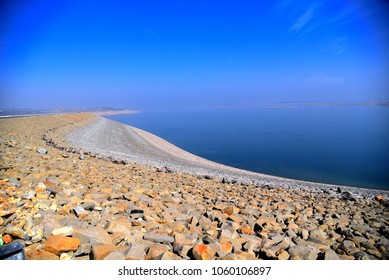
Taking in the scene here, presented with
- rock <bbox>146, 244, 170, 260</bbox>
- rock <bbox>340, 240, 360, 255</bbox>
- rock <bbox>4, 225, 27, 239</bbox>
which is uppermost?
rock <bbox>4, 225, 27, 239</bbox>

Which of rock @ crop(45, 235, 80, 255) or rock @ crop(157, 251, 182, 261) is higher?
rock @ crop(45, 235, 80, 255)

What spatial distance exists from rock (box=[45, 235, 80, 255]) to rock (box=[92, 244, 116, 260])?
18cm

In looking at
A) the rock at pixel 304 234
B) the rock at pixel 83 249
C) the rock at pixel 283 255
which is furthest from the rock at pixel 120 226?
the rock at pixel 304 234

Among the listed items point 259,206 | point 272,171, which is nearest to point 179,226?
point 259,206

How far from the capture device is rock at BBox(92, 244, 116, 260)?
210cm

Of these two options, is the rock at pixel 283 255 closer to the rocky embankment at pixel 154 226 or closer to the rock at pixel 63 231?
the rocky embankment at pixel 154 226

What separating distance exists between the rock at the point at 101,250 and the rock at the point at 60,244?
185mm

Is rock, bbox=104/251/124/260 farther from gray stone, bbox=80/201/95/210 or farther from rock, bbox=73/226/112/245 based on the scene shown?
gray stone, bbox=80/201/95/210

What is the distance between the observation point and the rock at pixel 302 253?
2487 mm

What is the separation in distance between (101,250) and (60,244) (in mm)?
391

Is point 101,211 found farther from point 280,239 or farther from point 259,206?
point 259,206

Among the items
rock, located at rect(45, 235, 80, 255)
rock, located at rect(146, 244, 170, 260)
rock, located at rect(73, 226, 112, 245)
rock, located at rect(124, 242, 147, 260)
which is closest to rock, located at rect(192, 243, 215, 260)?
rock, located at rect(146, 244, 170, 260)
